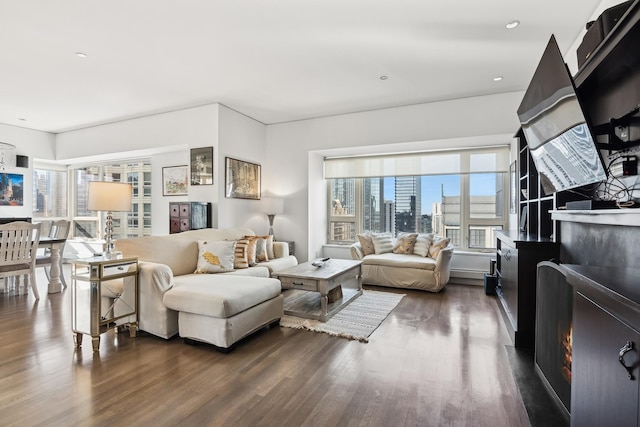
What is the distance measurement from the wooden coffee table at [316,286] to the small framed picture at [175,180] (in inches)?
110

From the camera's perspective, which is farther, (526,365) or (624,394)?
(526,365)

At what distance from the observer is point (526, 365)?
2367 mm

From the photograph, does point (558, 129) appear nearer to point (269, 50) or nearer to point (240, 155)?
point (269, 50)

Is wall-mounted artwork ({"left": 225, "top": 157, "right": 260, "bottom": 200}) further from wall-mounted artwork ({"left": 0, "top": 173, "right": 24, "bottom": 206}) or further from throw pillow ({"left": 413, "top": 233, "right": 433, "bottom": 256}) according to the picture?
wall-mounted artwork ({"left": 0, "top": 173, "right": 24, "bottom": 206})

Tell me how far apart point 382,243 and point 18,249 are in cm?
494

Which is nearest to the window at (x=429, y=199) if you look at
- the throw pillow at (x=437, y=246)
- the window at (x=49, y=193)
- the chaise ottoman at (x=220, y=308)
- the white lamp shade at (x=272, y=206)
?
the throw pillow at (x=437, y=246)

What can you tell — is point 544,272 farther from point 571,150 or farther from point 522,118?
point 522,118

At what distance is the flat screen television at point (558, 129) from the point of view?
1678mm

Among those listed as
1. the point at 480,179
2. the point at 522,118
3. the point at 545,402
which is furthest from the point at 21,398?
the point at 480,179

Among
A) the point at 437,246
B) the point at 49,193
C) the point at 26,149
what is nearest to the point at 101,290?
the point at 437,246

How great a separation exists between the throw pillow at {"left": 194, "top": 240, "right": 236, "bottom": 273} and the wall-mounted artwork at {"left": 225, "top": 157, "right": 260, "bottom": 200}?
4.38ft

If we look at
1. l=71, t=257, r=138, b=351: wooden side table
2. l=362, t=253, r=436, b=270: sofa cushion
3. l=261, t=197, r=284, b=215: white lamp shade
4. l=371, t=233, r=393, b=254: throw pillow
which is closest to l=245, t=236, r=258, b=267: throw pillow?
l=261, t=197, r=284, b=215: white lamp shade

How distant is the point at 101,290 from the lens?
2.80 metres

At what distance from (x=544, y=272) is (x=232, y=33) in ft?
10.1
